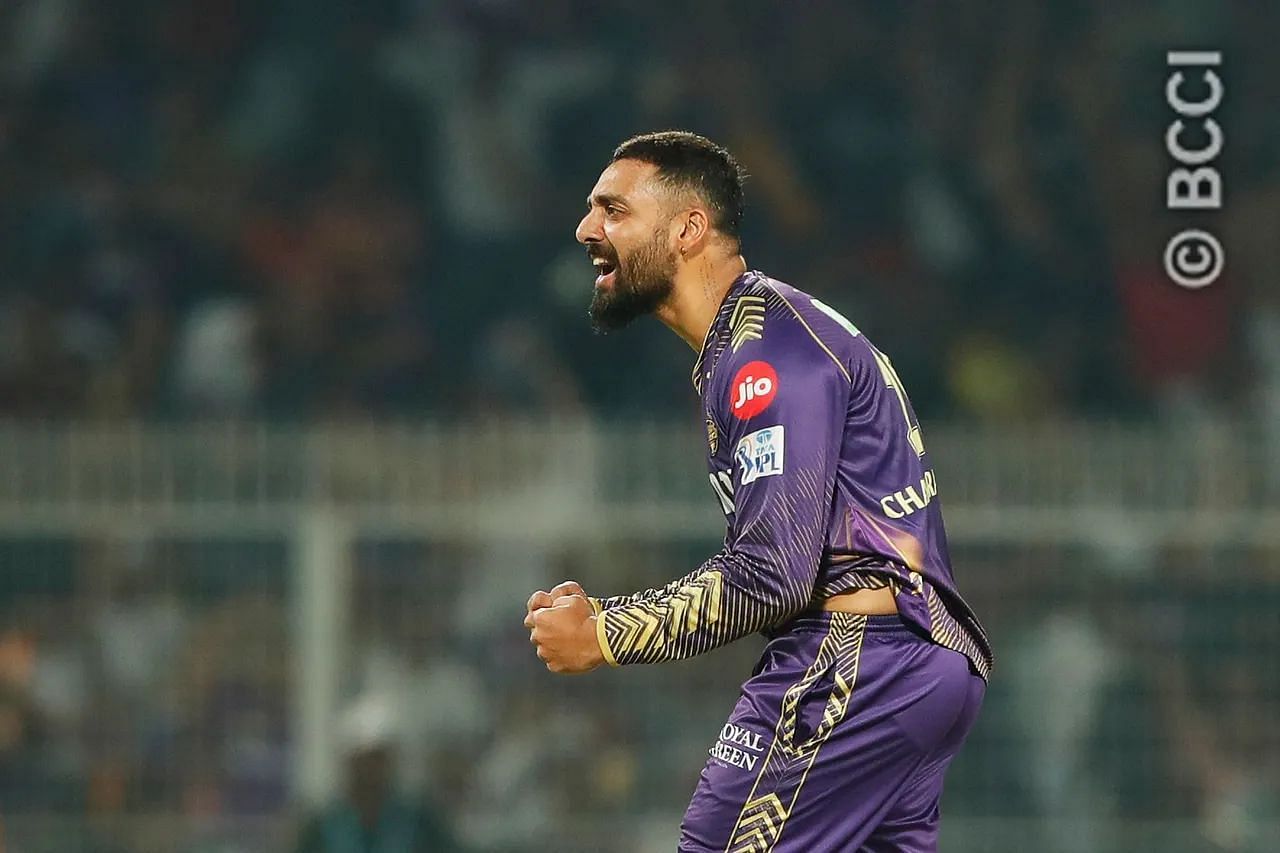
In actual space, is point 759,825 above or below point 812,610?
below

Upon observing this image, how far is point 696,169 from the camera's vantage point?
13.9 feet

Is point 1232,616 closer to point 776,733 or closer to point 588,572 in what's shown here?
point 588,572

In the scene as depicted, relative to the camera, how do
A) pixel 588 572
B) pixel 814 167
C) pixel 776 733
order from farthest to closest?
pixel 814 167 < pixel 588 572 < pixel 776 733

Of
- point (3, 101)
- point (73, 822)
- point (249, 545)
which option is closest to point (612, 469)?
point (249, 545)

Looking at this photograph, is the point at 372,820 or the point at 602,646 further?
the point at 372,820

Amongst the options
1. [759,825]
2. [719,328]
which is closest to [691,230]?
[719,328]

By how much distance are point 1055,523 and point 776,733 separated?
4684 mm

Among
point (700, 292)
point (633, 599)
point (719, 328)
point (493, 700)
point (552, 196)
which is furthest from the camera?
point (552, 196)

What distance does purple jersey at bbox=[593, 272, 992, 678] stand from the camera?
148 inches

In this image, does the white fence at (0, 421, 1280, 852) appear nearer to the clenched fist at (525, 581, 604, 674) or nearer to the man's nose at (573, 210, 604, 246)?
the man's nose at (573, 210, 604, 246)

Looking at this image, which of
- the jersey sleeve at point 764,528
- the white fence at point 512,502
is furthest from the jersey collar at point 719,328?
the white fence at point 512,502

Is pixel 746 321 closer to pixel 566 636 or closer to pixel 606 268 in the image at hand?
pixel 606 268

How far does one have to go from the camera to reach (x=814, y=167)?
12484mm

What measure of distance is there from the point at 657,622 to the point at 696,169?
99 centimetres
